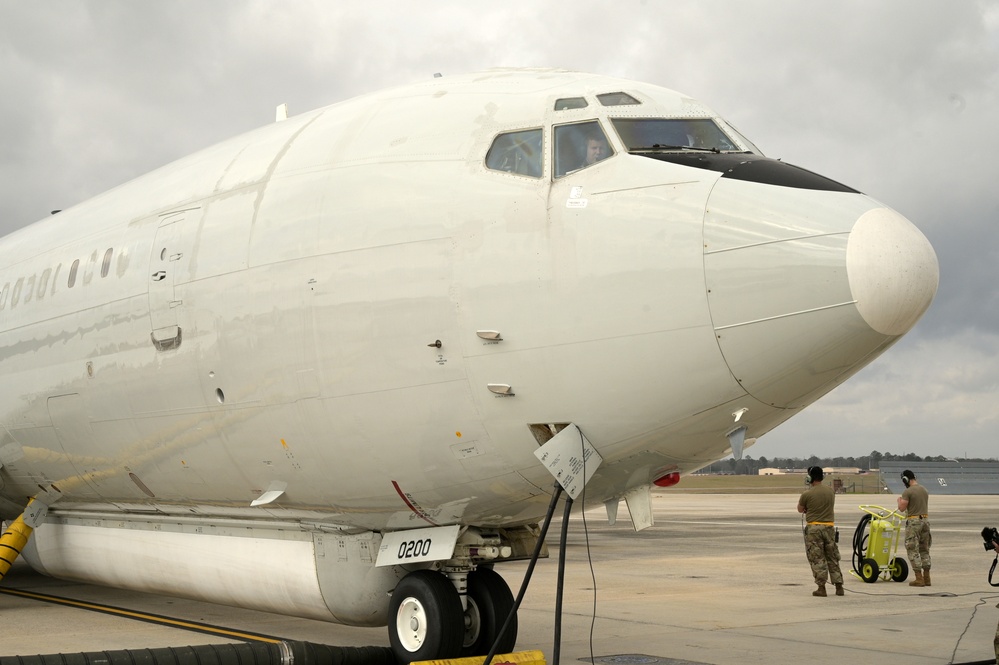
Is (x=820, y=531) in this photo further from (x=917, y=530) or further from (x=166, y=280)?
(x=166, y=280)

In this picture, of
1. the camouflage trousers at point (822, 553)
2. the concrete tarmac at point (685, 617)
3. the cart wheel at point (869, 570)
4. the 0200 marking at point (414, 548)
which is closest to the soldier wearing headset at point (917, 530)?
the concrete tarmac at point (685, 617)

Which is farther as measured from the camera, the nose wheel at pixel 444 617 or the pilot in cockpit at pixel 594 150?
the nose wheel at pixel 444 617

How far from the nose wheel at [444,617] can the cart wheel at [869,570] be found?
34.1ft

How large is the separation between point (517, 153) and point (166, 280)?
4189 mm

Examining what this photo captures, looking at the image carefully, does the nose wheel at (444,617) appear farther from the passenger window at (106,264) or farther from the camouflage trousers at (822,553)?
the camouflage trousers at (822,553)

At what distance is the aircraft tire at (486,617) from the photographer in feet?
31.5

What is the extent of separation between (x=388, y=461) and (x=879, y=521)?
11.9 meters

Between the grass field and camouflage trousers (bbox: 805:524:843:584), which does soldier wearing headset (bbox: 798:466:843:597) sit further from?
the grass field

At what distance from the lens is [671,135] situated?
846cm

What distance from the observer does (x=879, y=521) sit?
1794 centimetres

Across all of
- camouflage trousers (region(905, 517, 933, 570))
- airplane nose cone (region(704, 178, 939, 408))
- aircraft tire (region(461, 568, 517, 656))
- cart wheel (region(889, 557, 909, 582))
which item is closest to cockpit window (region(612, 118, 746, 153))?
airplane nose cone (region(704, 178, 939, 408))

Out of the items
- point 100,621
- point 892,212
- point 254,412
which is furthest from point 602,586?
point 892,212

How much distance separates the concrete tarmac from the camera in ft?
36.9

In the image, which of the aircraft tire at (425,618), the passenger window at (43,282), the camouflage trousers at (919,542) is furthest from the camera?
the camouflage trousers at (919,542)
